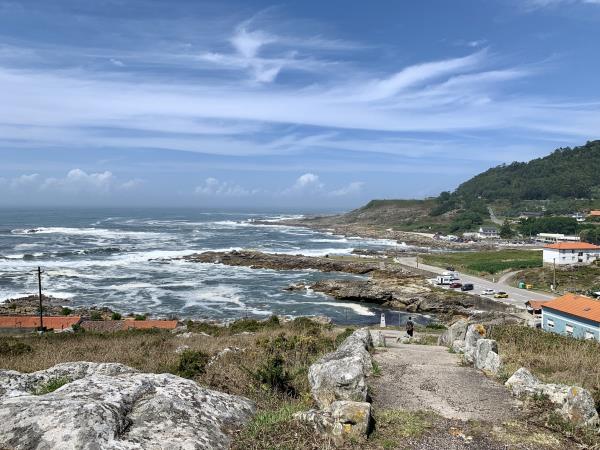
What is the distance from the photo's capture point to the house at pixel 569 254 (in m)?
62.9

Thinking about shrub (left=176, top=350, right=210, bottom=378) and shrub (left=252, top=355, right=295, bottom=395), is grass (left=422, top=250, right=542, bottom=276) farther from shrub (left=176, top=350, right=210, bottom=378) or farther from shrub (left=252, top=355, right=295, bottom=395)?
shrub (left=252, top=355, right=295, bottom=395)

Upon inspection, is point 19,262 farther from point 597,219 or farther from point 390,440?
point 597,219

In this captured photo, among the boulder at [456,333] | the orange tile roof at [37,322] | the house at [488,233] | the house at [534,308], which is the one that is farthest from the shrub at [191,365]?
the house at [488,233]

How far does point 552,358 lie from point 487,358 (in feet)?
6.62

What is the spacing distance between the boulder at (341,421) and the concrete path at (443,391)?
1742 mm

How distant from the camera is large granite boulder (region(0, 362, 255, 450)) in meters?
4.59

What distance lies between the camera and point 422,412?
23.2 feet

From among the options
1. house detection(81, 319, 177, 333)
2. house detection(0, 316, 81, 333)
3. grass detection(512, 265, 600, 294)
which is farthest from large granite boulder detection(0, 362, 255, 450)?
grass detection(512, 265, 600, 294)

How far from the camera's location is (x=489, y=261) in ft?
247

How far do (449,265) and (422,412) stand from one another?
68.4 m

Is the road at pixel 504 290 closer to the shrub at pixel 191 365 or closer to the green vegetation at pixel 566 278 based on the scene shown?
the green vegetation at pixel 566 278


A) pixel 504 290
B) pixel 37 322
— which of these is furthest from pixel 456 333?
pixel 504 290

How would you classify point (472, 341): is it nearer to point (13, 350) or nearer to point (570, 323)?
point (13, 350)

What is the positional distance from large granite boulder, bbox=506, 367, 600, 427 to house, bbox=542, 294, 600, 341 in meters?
20.6
